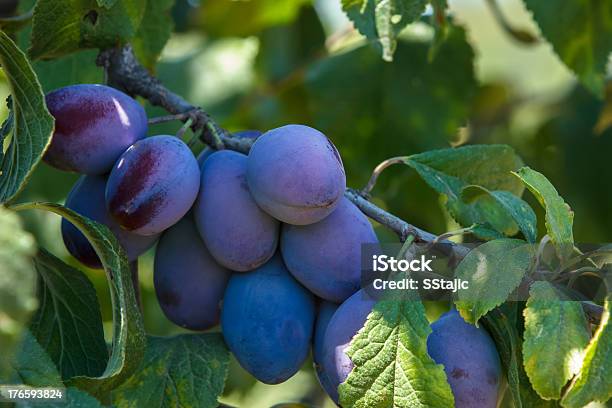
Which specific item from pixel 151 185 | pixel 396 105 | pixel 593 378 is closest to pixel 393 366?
pixel 593 378

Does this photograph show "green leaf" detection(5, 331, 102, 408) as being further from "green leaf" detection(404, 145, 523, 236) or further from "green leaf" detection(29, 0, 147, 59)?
"green leaf" detection(404, 145, 523, 236)

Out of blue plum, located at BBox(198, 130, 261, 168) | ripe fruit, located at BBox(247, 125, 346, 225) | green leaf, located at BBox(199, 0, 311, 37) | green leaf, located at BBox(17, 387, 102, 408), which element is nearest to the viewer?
green leaf, located at BBox(17, 387, 102, 408)

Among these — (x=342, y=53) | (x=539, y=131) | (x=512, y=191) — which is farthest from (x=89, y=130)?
(x=539, y=131)

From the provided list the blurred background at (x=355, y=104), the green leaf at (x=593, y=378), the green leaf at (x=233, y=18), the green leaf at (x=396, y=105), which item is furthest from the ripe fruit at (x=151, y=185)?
the green leaf at (x=233, y=18)

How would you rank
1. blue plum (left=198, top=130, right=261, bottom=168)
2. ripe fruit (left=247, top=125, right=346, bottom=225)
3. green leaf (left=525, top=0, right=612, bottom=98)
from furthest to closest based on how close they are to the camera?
1. green leaf (left=525, top=0, right=612, bottom=98)
2. blue plum (left=198, top=130, right=261, bottom=168)
3. ripe fruit (left=247, top=125, right=346, bottom=225)

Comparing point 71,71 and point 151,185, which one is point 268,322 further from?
point 71,71

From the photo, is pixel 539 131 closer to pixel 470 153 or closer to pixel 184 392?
pixel 470 153

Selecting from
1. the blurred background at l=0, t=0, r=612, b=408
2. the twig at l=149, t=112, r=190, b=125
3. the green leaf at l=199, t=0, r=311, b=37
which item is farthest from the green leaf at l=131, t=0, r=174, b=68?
the green leaf at l=199, t=0, r=311, b=37
